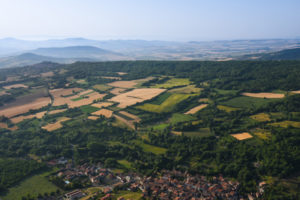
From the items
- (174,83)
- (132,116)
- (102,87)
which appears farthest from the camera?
(102,87)

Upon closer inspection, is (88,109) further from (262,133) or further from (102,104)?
(262,133)

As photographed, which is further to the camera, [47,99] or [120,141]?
[47,99]

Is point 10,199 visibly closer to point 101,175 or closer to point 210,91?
point 101,175

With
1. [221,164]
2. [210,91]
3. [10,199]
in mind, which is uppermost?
[210,91]

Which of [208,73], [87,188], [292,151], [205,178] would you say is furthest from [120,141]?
[208,73]

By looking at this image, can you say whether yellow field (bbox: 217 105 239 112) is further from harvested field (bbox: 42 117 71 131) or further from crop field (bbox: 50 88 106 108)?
harvested field (bbox: 42 117 71 131)

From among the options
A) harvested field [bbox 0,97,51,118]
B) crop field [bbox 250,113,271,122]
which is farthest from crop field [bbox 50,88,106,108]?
crop field [bbox 250,113,271,122]

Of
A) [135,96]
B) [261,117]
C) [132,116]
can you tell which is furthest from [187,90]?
[261,117]
